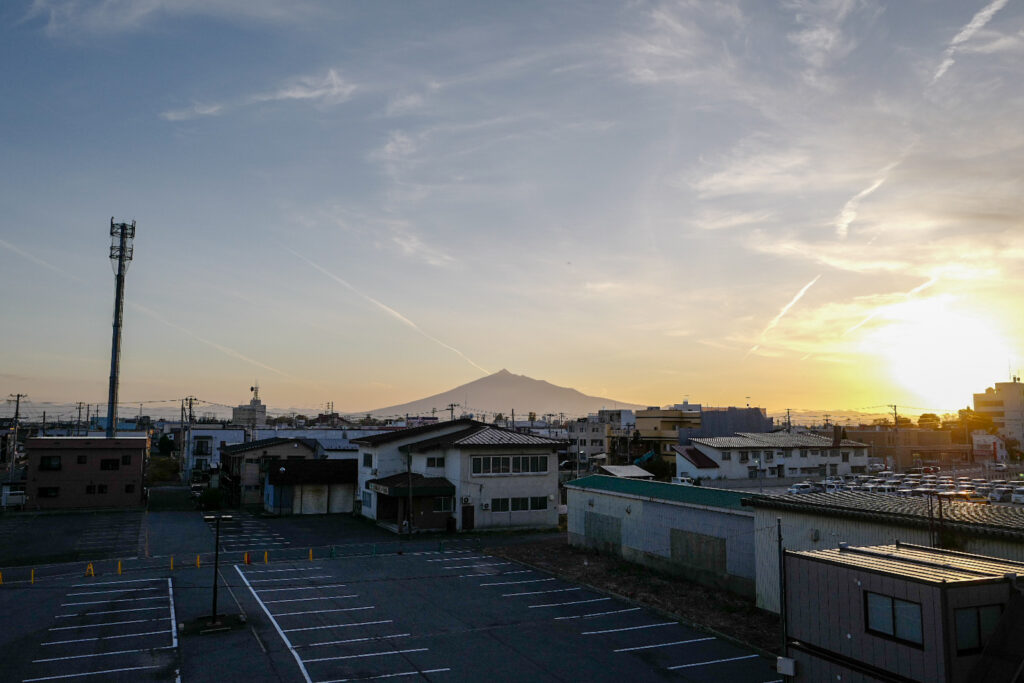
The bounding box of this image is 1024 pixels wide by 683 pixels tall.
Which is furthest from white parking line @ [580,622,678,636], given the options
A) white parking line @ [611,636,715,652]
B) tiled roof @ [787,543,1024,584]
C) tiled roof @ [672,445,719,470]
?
tiled roof @ [672,445,719,470]

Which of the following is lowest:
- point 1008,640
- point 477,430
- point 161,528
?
point 161,528

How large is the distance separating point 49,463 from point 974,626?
67.4 meters

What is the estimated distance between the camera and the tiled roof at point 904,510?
19.7 meters

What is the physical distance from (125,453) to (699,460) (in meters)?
57.4

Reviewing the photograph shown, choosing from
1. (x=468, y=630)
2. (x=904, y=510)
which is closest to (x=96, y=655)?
(x=468, y=630)

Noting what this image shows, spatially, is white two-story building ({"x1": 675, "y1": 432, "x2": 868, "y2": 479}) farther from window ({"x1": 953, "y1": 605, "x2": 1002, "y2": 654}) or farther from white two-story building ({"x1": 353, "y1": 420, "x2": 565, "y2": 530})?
window ({"x1": 953, "y1": 605, "x2": 1002, "y2": 654})

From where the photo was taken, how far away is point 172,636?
22.5m

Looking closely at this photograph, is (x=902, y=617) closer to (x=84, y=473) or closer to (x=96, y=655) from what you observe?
(x=96, y=655)

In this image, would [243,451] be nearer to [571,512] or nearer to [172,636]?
[571,512]

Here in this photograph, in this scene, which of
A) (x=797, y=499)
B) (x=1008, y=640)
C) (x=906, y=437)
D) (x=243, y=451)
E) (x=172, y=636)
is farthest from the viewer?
(x=906, y=437)

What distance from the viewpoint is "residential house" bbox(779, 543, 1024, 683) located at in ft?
43.6

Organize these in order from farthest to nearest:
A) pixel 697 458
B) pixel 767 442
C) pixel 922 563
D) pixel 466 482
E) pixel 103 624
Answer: pixel 767 442 → pixel 697 458 → pixel 466 482 → pixel 103 624 → pixel 922 563

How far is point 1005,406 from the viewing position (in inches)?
5807

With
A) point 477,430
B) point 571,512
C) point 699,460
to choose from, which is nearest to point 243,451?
point 477,430
